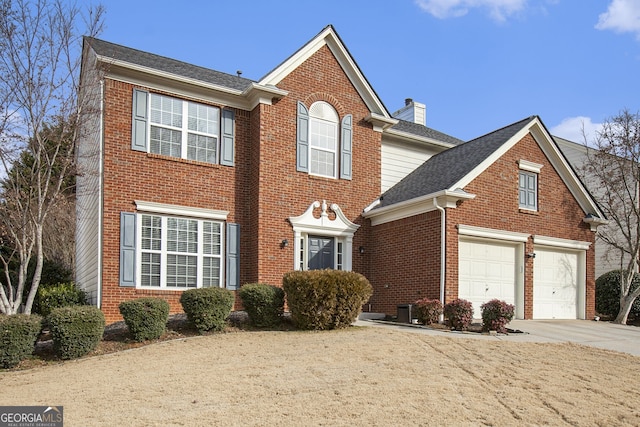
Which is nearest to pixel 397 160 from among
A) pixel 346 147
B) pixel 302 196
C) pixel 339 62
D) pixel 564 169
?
pixel 346 147

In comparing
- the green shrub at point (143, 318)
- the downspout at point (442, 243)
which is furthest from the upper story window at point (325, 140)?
the green shrub at point (143, 318)

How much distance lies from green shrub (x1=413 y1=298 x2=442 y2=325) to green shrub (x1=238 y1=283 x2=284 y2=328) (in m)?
3.63

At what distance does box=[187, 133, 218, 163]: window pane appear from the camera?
49.0 ft

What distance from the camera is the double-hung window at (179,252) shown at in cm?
1397

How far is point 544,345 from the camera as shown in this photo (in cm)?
1155

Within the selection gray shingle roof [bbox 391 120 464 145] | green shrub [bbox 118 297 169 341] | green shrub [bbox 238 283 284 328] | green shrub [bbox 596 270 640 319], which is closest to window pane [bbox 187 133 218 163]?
green shrub [bbox 238 283 284 328]

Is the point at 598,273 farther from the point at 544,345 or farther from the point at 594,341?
the point at 544,345

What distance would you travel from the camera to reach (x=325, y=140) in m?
16.8

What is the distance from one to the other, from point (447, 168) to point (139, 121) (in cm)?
891

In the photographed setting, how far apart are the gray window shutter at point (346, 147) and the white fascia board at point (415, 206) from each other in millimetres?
1397

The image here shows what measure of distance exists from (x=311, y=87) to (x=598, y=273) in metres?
16.4

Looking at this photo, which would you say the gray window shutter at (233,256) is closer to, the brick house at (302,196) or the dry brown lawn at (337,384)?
the brick house at (302,196)

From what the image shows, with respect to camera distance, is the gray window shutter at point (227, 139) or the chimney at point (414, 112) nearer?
the gray window shutter at point (227, 139)

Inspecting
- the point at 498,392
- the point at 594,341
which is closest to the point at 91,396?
the point at 498,392
